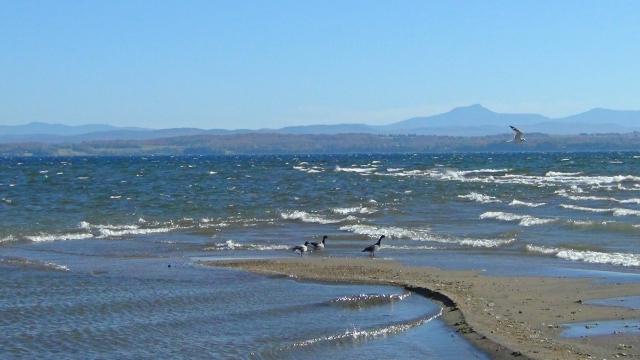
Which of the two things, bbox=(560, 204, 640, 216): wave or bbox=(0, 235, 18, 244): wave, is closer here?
bbox=(0, 235, 18, 244): wave

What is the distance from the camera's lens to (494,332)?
13.7 m

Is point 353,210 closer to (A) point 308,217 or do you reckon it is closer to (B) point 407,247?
(A) point 308,217

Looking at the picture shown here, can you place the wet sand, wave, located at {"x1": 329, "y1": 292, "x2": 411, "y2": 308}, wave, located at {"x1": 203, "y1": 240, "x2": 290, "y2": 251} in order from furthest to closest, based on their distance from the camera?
1. wave, located at {"x1": 203, "y1": 240, "x2": 290, "y2": 251}
2. wave, located at {"x1": 329, "y1": 292, "x2": 411, "y2": 308}
3. the wet sand

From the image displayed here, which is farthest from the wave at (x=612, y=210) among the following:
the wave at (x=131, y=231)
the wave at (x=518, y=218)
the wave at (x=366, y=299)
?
the wave at (x=366, y=299)

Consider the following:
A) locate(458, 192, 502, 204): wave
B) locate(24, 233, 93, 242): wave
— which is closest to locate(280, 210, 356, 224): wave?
locate(24, 233, 93, 242): wave

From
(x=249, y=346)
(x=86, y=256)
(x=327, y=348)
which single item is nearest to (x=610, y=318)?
(x=327, y=348)

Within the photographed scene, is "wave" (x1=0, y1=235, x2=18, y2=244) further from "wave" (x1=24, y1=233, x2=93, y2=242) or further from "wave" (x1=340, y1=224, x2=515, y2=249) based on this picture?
"wave" (x1=340, y1=224, x2=515, y2=249)

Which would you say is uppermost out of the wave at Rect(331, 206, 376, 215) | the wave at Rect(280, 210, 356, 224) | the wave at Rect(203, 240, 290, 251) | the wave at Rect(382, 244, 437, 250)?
the wave at Rect(382, 244, 437, 250)

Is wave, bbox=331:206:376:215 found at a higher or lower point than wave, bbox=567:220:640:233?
lower

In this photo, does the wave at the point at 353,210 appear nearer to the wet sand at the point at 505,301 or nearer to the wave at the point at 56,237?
the wave at the point at 56,237

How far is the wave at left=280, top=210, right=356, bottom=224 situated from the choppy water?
102 millimetres

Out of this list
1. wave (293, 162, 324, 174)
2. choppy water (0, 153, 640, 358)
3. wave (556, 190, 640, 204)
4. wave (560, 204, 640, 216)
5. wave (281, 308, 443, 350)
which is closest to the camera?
wave (281, 308, 443, 350)

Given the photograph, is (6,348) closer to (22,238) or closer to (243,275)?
(243,275)

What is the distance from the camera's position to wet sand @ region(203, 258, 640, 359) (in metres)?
12.7
